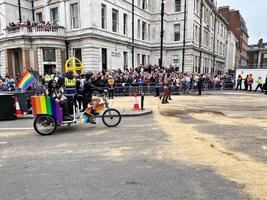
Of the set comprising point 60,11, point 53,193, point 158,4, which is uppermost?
point 158,4

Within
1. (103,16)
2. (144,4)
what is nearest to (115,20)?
(103,16)

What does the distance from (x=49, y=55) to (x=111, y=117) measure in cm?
2052

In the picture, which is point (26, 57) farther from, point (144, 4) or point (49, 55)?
point (144, 4)

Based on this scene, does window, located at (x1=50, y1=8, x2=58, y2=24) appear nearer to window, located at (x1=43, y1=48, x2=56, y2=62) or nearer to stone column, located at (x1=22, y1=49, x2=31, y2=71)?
window, located at (x1=43, y1=48, x2=56, y2=62)

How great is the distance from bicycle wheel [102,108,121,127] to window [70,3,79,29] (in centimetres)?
2062

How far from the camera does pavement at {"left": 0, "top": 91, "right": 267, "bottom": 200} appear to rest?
4133 millimetres

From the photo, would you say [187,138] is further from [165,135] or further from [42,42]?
[42,42]

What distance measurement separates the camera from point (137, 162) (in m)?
5.40

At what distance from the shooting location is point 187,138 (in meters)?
7.29

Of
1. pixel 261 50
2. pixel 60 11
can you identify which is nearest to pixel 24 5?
pixel 60 11

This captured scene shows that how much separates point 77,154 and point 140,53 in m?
31.7

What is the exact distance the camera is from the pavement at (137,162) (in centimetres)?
413

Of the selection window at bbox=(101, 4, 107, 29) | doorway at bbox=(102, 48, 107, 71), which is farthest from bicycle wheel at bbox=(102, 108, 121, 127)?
window at bbox=(101, 4, 107, 29)

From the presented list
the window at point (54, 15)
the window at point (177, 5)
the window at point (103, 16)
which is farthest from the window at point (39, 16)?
the window at point (177, 5)
